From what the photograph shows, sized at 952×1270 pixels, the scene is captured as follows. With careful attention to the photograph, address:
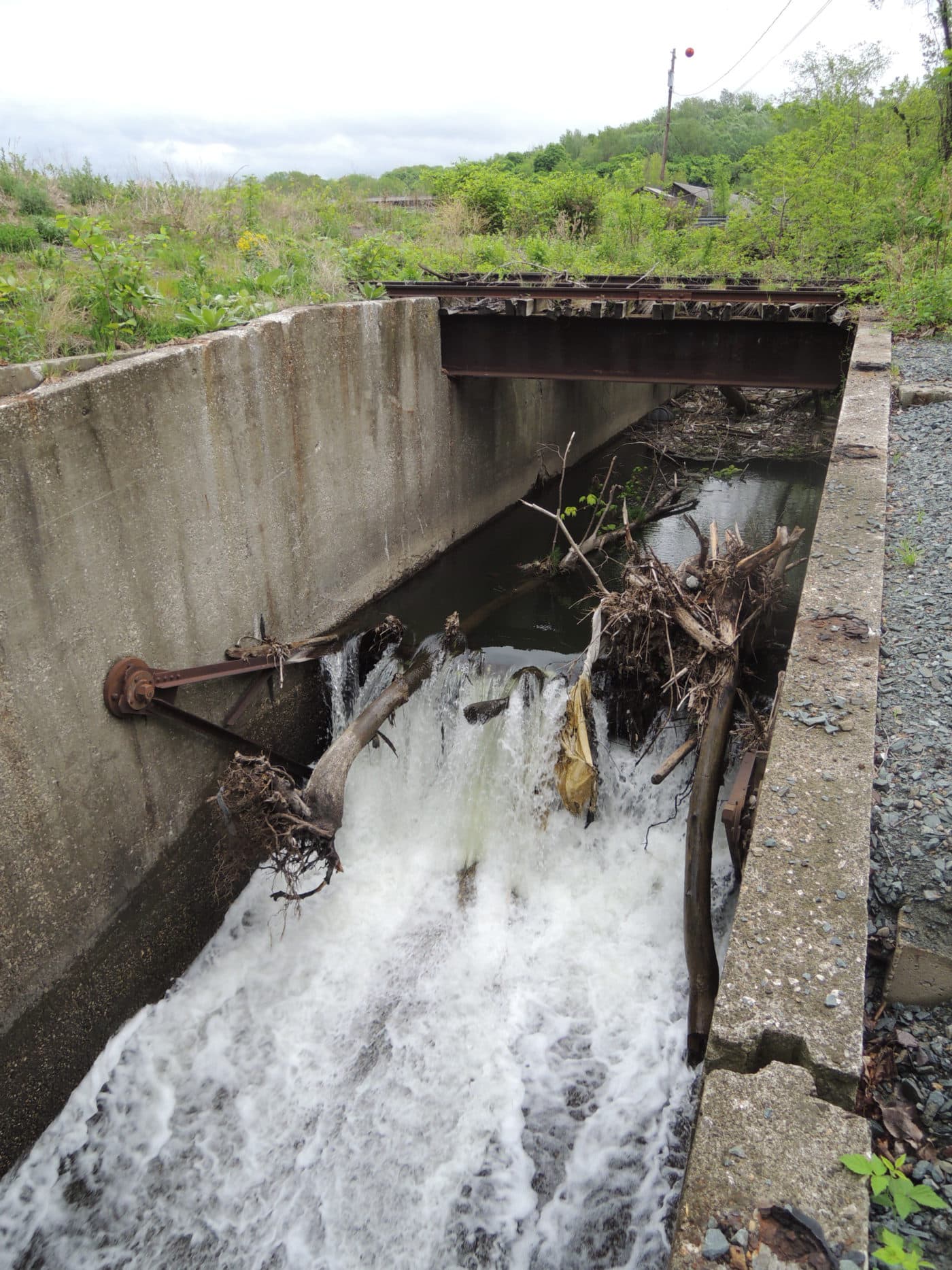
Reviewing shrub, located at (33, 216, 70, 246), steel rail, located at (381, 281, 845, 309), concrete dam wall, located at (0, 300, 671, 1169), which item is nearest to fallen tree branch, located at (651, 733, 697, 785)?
concrete dam wall, located at (0, 300, 671, 1169)

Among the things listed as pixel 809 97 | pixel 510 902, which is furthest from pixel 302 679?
pixel 809 97

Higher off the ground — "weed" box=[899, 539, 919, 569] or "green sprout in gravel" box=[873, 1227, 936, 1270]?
"weed" box=[899, 539, 919, 569]

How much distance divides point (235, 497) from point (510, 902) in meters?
4.12

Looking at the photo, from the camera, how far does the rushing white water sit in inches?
183

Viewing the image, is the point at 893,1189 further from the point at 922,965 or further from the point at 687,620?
the point at 687,620

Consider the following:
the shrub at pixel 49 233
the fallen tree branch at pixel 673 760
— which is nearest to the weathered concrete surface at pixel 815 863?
the fallen tree branch at pixel 673 760

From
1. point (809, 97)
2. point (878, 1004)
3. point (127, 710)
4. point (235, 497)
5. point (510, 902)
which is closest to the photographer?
point (878, 1004)

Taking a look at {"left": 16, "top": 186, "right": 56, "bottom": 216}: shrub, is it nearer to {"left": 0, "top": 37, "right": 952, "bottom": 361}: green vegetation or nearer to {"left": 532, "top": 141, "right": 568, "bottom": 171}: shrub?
{"left": 0, "top": 37, "right": 952, "bottom": 361}: green vegetation

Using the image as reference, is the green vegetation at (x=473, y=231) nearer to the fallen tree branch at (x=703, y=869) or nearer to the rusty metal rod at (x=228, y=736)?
the rusty metal rod at (x=228, y=736)

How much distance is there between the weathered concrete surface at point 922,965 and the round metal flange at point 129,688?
478 centimetres

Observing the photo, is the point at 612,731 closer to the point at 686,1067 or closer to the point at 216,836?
the point at 686,1067

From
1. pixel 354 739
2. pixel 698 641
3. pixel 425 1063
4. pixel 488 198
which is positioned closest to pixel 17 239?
pixel 354 739

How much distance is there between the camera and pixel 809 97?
61.9ft

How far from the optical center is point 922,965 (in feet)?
9.46
